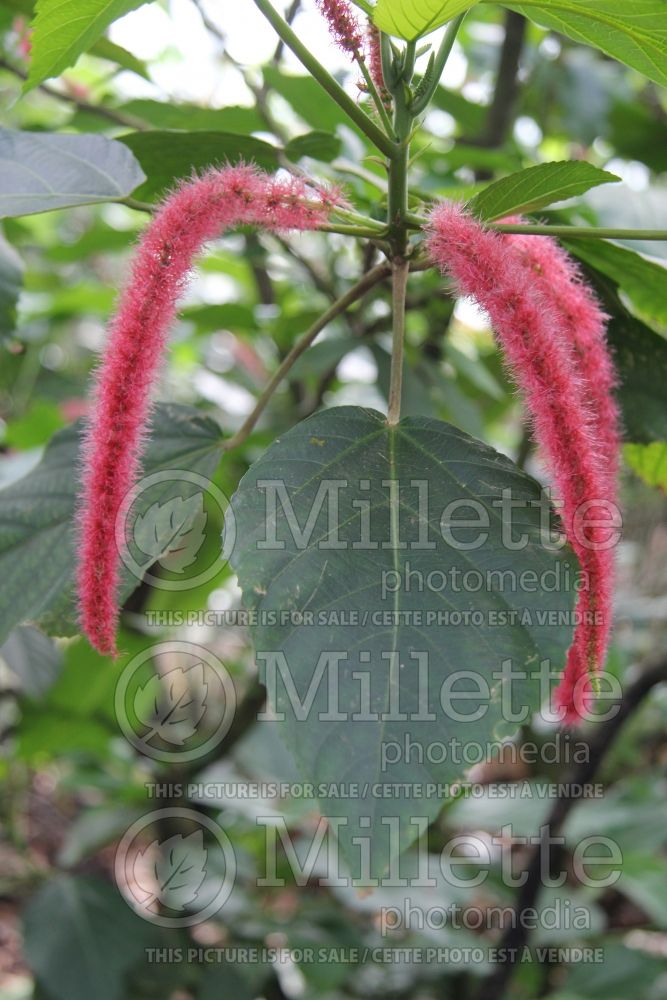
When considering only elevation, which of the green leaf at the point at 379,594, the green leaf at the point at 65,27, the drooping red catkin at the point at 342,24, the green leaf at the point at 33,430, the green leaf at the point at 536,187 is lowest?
the green leaf at the point at 379,594

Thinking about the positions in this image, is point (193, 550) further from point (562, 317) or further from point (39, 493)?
point (562, 317)

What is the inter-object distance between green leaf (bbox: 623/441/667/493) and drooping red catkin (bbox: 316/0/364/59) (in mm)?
535

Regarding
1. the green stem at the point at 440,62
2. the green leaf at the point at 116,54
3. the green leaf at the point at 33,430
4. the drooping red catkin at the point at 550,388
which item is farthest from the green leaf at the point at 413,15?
the green leaf at the point at 33,430

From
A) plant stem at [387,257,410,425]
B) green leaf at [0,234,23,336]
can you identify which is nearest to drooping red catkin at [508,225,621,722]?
plant stem at [387,257,410,425]

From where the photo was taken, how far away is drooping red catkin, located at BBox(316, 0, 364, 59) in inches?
27.3

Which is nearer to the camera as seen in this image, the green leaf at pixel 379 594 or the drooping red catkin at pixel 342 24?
the green leaf at pixel 379 594

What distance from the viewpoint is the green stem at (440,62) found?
69cm

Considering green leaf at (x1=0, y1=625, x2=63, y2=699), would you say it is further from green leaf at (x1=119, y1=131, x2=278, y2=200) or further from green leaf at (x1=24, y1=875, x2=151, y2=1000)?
green leaf at (x1=119, y1=131, x2=278, y2=200)

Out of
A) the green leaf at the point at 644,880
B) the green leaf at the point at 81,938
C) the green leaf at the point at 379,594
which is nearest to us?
the green leaf at the point at 379,594

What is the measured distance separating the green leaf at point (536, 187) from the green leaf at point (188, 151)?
0.91 feet

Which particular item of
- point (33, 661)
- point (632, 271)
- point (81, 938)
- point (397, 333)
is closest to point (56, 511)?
point (397, 333)

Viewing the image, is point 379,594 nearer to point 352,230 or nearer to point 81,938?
point 352,230

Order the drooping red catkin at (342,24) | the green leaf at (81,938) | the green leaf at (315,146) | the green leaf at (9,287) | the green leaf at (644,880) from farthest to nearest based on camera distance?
the green leaf at (644,880)
the green leaf at (81,938)
the green leaf at (9,287)
the green leaf at (315,146)
the drooping red catkin at (342,24)

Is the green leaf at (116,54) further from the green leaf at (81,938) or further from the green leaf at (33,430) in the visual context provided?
the green leaf at (81,938)
